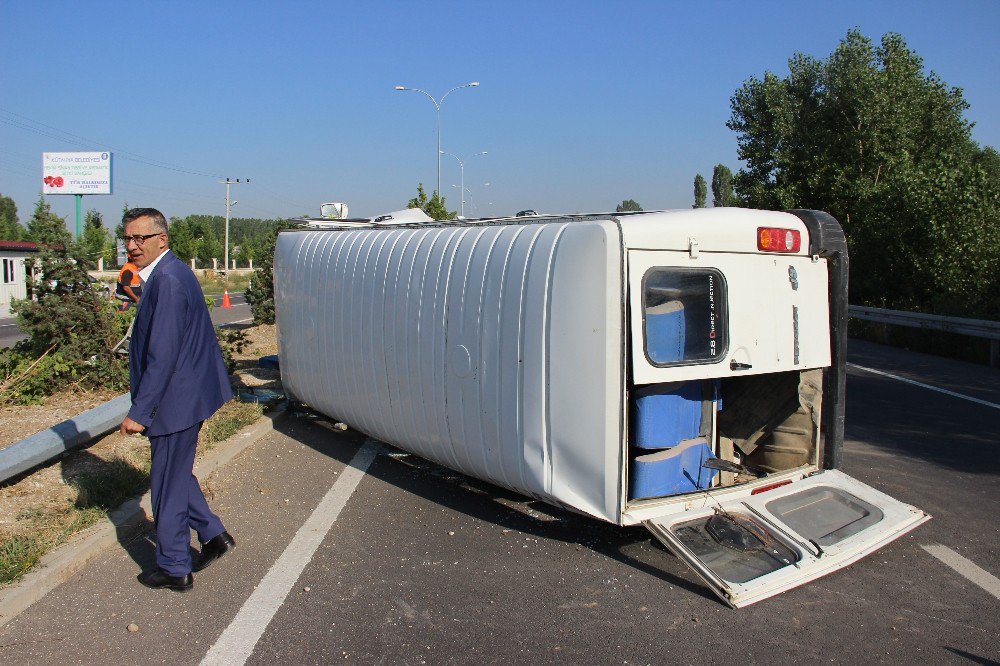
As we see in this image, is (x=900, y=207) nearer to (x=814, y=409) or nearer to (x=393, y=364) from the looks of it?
(x=814, y=409)

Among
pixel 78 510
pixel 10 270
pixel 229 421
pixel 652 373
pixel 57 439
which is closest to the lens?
pixel 652 373

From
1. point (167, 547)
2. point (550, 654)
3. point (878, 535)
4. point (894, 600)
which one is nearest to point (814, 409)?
point (878, 535)

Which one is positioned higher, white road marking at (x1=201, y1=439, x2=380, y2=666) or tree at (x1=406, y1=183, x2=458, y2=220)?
tree at (x1=406, y1=183, x2=458, y2=220)

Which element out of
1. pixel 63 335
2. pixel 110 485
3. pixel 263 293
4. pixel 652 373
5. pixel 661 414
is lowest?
pixel 110 485

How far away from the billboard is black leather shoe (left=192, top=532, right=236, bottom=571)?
4924 cm

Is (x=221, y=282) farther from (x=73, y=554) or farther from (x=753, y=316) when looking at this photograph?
(x=753, y=316)

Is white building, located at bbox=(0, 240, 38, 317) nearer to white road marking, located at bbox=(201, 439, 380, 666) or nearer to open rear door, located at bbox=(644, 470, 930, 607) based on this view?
white road marking, located at bbox=(201, 439, 380, 666)

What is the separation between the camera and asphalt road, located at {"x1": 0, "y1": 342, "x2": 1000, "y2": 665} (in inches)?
147

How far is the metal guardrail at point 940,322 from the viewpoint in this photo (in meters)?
14.3

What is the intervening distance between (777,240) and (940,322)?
42.5 feet

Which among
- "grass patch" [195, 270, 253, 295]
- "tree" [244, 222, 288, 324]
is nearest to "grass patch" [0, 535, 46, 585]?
"tree" [244, 222, 288, 324]

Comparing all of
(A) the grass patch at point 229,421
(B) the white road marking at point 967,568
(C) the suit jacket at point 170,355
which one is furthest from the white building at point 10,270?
(B) the white road marking at point 967,568

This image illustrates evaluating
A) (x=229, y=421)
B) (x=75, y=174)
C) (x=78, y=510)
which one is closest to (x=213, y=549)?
(x=78, y=510)

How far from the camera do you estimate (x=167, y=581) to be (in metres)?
4.33
